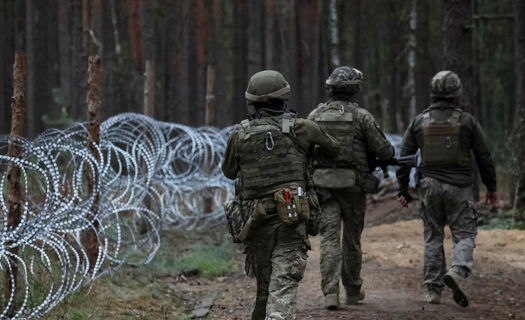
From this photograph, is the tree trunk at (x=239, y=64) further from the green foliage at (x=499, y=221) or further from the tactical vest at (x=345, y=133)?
the tactical vest at (x=345, y=133)

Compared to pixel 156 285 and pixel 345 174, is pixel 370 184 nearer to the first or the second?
pixel 345 174

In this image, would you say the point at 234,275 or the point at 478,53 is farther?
the point at 478,53

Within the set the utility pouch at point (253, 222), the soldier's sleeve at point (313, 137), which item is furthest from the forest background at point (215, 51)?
the utility pouch at point (253, 222)

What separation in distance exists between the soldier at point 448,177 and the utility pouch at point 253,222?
2.39 m

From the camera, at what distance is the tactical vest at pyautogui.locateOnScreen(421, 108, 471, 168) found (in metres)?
6.80

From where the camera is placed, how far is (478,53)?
34250 mm

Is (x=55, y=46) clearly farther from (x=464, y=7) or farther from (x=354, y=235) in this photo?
(x=354, y=235)

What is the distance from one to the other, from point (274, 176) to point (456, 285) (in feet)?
8.04

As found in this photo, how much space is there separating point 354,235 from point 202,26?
22.1 m

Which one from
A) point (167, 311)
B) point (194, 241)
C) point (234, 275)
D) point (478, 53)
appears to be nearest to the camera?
point (167, 311)

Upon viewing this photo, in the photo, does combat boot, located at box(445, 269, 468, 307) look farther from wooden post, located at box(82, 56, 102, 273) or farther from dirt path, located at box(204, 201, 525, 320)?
wooden post, located at box(82, 56, 102, 273)

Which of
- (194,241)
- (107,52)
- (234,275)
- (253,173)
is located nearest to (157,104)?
(107,52)

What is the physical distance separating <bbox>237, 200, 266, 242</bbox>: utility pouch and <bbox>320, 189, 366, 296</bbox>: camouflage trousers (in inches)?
62.9

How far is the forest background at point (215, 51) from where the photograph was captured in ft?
61.3
